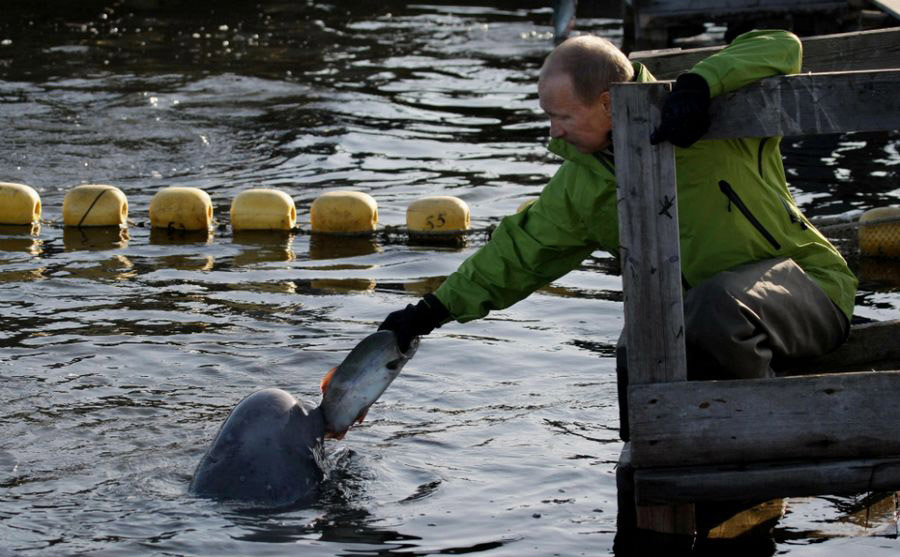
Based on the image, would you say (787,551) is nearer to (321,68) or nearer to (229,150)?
(229,150)

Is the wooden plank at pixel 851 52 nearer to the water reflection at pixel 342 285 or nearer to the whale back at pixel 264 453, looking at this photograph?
the whale back at pixel 264 453

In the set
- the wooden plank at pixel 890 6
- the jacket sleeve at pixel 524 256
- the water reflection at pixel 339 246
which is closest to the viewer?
the jacket sleeve at pixel 524 256

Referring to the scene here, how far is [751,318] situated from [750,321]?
1 cm

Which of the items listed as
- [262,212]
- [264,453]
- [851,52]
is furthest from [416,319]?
[262,212]

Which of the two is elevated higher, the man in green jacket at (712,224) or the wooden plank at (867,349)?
the man in green jacket at (712,224)

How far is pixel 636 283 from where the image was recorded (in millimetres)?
5117

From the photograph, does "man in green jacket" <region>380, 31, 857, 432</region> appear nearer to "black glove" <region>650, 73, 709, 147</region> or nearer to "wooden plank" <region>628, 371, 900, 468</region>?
"black glove" <region>650, 73, 709, 147</region>

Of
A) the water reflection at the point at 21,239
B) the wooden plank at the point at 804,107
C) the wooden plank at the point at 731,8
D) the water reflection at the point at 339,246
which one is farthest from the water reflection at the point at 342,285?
the wooden plank at the point at 731,8

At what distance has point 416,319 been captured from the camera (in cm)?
606

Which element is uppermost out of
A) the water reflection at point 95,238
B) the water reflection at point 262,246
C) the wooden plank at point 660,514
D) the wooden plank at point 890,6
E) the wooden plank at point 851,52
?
the wooden plank at point 890,6

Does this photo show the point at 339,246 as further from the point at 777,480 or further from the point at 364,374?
the point at 777,480

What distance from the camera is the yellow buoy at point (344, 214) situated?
40.0ft

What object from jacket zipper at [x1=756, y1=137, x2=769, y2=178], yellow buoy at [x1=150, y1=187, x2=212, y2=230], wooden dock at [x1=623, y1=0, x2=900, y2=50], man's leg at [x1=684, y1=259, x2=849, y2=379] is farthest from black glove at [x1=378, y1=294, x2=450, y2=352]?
wooden dock at [x1=623, y1=0, x2=900, y2=50]

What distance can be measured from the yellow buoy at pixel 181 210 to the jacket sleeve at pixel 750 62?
24.9 ft
